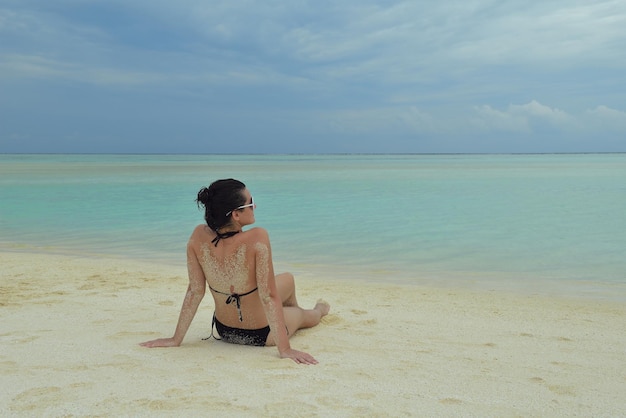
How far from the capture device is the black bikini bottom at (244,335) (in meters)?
4.36

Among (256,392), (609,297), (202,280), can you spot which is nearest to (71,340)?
(202,280)

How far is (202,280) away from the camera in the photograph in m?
4.29

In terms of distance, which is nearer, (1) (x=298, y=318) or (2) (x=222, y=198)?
(2) (x=222, y=198)

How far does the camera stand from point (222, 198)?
12.7 feet

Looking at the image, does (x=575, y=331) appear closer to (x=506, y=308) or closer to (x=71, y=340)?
(x=506, y=308)

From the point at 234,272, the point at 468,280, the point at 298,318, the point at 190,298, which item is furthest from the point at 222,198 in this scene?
the point at 468,280

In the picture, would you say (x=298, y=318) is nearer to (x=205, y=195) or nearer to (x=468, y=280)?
(x=205, y=195)

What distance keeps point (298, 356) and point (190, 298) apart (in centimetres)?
96

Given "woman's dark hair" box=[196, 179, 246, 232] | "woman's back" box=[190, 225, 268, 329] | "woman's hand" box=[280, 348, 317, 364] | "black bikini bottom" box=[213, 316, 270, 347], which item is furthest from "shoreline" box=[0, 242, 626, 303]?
"woman's dark hair" box=[196, 179, 246, 232]

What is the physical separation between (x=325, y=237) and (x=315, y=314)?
22.0ft

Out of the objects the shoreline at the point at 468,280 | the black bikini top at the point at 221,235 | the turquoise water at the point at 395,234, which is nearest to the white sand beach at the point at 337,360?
the shoreline at the point at 468,280

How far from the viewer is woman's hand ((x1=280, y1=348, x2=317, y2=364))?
3.95 m

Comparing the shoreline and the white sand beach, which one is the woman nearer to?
the white sand beach

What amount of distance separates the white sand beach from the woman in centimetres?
13
